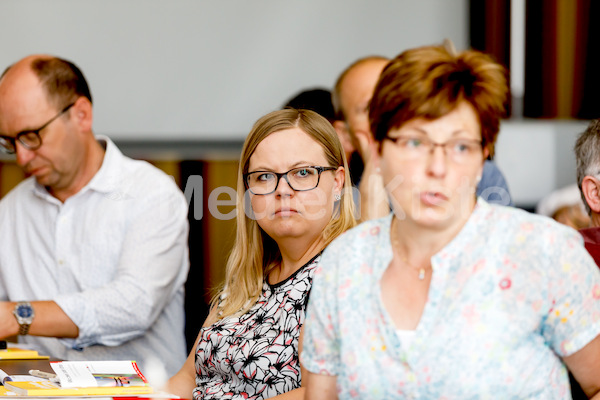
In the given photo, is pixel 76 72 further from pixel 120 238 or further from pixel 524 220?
pixel 524 220

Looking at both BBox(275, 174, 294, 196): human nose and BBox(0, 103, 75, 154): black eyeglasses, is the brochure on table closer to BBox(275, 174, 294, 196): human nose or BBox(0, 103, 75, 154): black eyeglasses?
BBox(275, 174, 294, 196): human nose

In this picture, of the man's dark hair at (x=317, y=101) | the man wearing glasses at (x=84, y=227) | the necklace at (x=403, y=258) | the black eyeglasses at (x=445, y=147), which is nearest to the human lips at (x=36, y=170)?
the man wearing glasses at (x=84, y=227)

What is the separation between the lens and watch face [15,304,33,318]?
262 centimetres

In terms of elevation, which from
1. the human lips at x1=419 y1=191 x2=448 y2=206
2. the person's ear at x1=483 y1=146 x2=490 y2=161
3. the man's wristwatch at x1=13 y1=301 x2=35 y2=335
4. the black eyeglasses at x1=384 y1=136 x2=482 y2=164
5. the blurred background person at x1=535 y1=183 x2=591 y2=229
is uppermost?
the black eyeglasses at x1=384 y1=136 x2=482 y2=164

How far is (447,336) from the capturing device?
1485 millimetres

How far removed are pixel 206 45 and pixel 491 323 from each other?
117 inches

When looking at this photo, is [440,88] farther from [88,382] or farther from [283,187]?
[88,382]

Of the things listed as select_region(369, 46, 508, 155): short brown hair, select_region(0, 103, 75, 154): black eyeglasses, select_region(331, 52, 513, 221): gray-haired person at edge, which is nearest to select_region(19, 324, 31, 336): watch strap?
select_region(0, 103, 75, 154): black eyeglasses

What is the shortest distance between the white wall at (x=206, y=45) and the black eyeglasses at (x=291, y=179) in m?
1.98

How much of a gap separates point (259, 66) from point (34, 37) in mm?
1124

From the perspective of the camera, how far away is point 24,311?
2.63 m

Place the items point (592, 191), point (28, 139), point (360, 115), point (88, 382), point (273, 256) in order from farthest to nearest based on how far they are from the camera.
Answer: point (360, 115), point (28, 139), point (273, 256), point (592, 191), point (88, 382)

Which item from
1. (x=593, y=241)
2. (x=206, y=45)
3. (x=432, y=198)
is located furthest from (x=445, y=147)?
(x=206, y=45)

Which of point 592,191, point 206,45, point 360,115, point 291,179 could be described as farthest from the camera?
point 206,45
